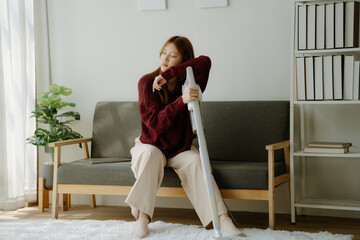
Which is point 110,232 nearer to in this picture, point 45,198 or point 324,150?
point 45,198

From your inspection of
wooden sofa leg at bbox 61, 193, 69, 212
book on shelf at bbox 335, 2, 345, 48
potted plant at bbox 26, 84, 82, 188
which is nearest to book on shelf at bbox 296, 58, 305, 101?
book on shelf at bbox 335, 2, 345, 48

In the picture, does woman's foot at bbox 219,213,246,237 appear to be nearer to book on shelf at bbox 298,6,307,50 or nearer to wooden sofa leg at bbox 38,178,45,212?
book on shelf at bbox 298,6,307,50

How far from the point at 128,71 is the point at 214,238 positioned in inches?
69.0

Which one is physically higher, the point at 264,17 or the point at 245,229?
→ the point at 264,17

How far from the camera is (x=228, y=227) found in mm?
2535

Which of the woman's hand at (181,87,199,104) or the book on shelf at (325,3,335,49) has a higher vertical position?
the book on shelf at (325,3,335,49)

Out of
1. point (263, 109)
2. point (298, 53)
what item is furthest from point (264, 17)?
point (263, 109)

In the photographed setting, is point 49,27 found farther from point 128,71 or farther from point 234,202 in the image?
point 234,202

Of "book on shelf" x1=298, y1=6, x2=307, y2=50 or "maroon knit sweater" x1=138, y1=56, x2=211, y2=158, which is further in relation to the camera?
"book on shelf" x1=298, y1=6, x2=307, y2=50

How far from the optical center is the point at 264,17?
3326mm

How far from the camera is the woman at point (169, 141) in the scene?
260 centimetres

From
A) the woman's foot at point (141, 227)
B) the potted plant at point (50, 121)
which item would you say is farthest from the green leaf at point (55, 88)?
the woman's foot at point (141, 227)

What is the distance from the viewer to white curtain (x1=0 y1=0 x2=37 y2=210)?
3439 mm

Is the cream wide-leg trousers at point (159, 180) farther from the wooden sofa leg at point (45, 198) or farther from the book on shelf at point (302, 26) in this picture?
the wooden sofa leg at point (45, 198)
